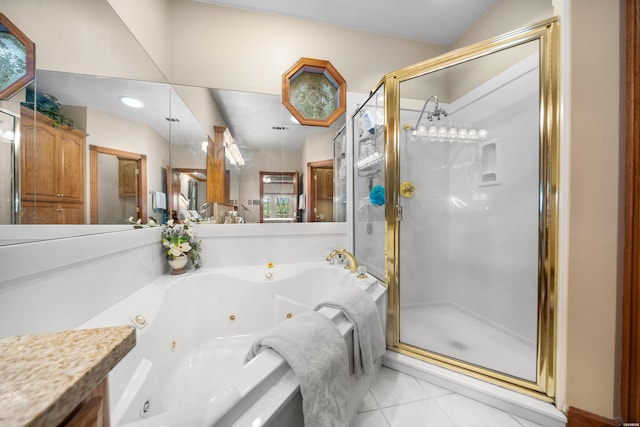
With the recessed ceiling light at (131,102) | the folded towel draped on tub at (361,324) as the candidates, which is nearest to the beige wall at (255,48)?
the recessed ceiling light at (131,102)

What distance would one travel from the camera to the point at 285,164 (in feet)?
6.72

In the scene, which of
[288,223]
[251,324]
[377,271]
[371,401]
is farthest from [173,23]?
[371,401]

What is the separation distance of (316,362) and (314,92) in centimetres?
208

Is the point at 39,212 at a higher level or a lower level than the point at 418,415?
higher

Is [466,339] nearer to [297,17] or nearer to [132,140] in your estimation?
[132,140]

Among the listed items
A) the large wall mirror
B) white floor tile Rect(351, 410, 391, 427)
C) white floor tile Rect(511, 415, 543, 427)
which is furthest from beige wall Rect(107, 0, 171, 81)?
white floor tile Rect(511, 415, 543, 427)

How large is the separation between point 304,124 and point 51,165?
1615 mm

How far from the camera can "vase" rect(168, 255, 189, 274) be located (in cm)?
165

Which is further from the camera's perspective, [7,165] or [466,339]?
[466,339]

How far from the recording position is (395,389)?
1.26 meters

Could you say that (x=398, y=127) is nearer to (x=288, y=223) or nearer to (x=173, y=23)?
(x=288, y=223)

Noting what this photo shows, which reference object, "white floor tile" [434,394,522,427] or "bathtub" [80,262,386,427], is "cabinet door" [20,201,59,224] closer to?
"bathtub" [80,262,386,427]

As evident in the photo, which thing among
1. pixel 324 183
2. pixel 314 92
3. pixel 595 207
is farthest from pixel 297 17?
pixel 595 207

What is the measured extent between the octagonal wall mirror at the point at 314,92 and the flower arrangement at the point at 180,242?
1313 mm
